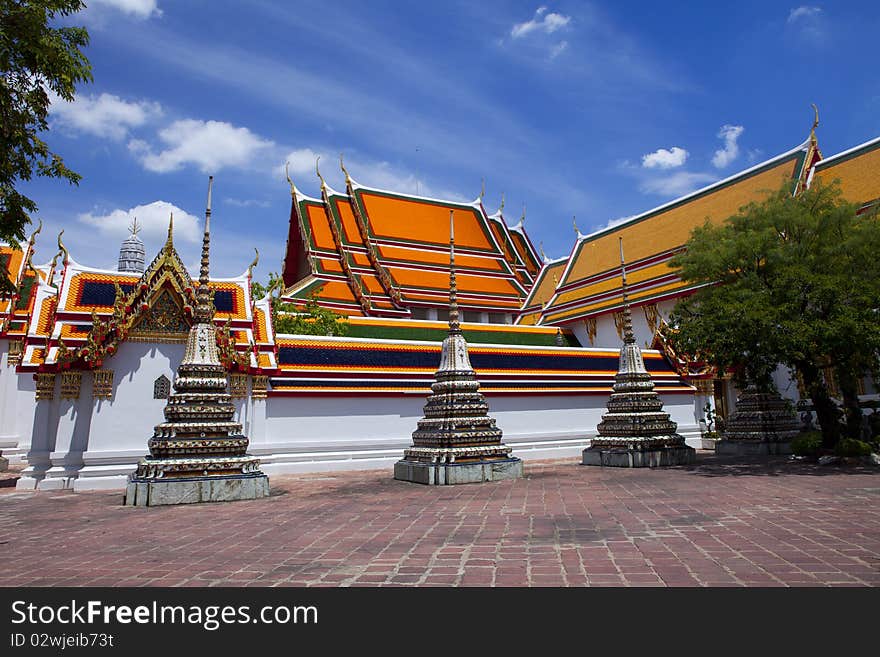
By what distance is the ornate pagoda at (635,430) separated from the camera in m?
12.5

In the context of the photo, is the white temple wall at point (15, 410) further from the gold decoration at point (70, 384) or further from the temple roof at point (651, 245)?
the temple roof at point (651, 245)

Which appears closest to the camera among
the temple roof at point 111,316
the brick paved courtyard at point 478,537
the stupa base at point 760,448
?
the brick paved courtyard at point 478,537

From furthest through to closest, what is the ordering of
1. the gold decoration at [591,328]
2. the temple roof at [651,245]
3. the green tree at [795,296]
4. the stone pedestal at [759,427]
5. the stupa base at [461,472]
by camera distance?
the gold decoration at [591,328] < the temple roof at [651,245] < the stone pedestal at [759,427] < the green tree at [795,296] < the stupa base at [461,472]

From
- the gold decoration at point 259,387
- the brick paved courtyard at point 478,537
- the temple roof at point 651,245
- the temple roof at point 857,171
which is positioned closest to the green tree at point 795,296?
the brick paved courtyard at point 478,537

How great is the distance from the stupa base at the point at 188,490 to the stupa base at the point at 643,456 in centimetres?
744

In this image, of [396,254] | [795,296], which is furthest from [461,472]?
[396,254]

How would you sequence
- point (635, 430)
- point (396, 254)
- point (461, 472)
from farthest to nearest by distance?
point (396, 254)
point (635, 430)
point (461, 472)

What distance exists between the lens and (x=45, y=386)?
39.2 feet

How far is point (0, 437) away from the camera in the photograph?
1952cm

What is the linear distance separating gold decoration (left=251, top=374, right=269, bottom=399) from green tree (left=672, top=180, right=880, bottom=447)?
9.21m

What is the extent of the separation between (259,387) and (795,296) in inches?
438

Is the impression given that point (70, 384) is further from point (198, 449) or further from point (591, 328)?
point (591, 328)

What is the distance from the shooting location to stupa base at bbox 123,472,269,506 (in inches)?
336
